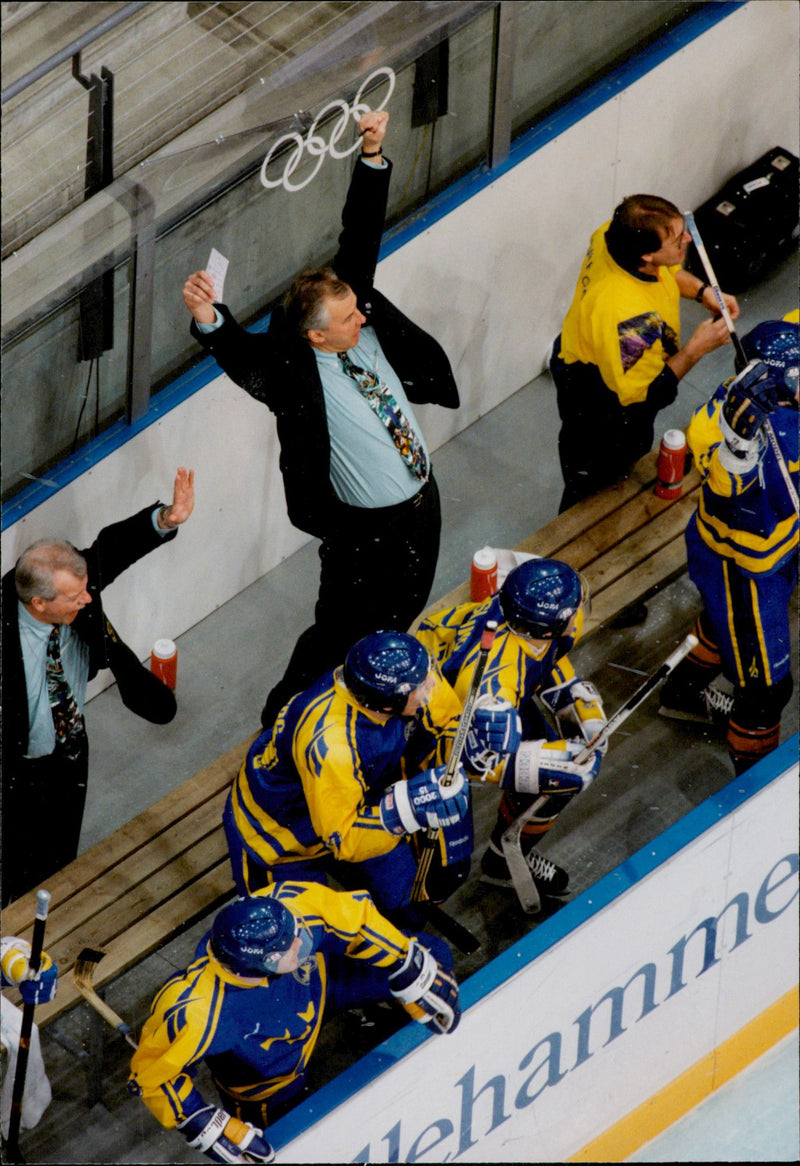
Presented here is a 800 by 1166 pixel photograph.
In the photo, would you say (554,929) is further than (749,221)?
No

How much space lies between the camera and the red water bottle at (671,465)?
6137mm

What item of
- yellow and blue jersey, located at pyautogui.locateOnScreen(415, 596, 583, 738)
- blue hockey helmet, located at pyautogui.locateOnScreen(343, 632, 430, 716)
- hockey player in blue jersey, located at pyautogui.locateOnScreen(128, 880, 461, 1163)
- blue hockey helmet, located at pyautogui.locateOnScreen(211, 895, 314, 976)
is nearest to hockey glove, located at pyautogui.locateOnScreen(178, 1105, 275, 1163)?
hockey player in blue jersey, located at pyautogui.locateOnScreen(128, 880, 461, 1163)

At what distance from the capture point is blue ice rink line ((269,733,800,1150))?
4.77 metres

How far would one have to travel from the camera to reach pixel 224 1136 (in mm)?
4727

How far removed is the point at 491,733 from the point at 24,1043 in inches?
46.5

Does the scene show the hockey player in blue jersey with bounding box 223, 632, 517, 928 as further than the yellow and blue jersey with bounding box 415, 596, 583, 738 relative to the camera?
No

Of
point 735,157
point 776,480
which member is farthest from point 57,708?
point 735,157

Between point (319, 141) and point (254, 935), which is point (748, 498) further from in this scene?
point (254, 935)

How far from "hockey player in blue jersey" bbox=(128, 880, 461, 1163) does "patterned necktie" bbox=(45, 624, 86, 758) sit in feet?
2.15

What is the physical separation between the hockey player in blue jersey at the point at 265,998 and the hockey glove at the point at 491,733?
1.31 ft

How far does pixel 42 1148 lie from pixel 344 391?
188cm

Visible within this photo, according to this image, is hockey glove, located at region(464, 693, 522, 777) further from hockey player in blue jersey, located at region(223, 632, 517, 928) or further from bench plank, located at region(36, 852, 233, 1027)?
bench plank, located at region(36, 852, 233, 1027)

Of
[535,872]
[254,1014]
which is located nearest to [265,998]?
[254,1014]

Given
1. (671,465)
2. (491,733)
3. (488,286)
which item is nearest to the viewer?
(491,733)
